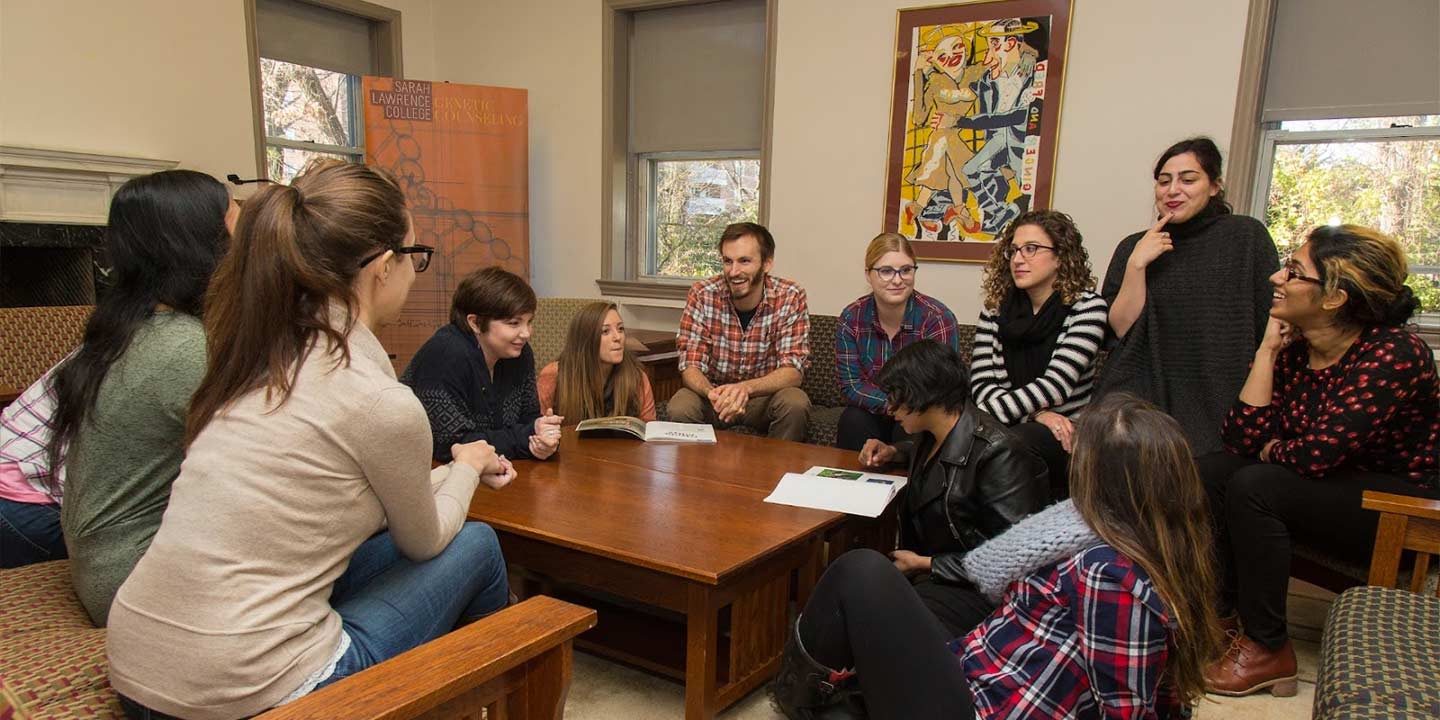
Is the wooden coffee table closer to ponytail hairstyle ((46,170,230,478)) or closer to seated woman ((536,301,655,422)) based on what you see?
seated woman ((536,301,655,422))

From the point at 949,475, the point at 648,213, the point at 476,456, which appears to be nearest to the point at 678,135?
the point at 648,213

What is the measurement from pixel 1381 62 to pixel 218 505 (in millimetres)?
3788

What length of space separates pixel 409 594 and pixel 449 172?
360cm

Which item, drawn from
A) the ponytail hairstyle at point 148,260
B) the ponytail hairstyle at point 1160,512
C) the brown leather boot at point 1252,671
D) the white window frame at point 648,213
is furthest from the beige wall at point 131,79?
the brown leather boot at point 1252,671

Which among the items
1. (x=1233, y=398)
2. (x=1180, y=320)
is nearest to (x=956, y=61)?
(x=1180, y=320)

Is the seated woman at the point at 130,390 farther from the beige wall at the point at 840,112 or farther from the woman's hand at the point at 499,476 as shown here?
the beige wall at the point at 840,112

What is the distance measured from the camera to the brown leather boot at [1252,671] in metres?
1.98

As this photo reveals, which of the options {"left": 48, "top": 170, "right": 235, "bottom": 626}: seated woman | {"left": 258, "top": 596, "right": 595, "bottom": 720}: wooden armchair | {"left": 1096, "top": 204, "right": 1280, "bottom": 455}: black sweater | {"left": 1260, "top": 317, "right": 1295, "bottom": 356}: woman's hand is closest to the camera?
{"left": 258, "top": 596, "right": 595, "bottom": 720}: wooden armchair

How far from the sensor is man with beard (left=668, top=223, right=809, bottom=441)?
123 inches

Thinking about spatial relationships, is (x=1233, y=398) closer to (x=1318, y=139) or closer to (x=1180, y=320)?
(x=1180, y=320)

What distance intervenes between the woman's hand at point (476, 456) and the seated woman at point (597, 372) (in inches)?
49.3

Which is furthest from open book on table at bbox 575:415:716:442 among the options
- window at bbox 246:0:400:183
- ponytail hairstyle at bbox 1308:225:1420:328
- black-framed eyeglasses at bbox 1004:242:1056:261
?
window at bbox 246:0:400:183

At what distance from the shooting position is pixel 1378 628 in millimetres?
1445

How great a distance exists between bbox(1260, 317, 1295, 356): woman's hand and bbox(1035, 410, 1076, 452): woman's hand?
0.53m
